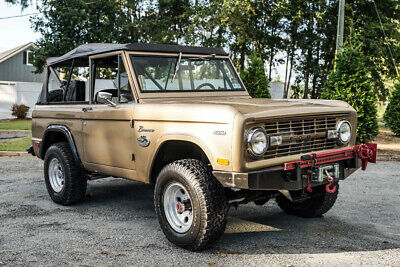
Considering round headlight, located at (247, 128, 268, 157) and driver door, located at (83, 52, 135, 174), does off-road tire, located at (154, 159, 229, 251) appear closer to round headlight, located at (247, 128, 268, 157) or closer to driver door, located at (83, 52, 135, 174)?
round headlight, located at (247, 128, 268, 157)

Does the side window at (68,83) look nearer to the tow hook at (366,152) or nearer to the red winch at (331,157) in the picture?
the red winch at (331,157)

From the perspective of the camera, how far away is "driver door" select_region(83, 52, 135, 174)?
5.00m

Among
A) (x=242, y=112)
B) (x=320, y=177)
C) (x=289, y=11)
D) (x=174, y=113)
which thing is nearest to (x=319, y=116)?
(x=320, y=177)

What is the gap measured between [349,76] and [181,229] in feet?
33.9

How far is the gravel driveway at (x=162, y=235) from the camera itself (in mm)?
4098

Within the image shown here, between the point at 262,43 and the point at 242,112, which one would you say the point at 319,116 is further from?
the point at 262,43

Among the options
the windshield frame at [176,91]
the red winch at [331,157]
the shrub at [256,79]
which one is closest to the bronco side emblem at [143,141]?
the windshield frame at [176,91]

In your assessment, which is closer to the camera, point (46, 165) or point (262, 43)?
point (46, 165)

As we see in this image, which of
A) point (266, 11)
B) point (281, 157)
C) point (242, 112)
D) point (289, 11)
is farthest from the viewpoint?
point (266, 11)

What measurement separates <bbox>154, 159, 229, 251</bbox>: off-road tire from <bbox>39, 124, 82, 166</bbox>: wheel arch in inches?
83.5

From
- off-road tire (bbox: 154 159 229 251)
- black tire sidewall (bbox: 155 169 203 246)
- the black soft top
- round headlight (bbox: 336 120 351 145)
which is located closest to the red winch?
round headlight (bbox: 336 120 351 145)

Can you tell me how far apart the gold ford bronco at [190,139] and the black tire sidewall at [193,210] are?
0.04 feet

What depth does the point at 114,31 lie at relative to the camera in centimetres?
2806

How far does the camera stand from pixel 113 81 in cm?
552
